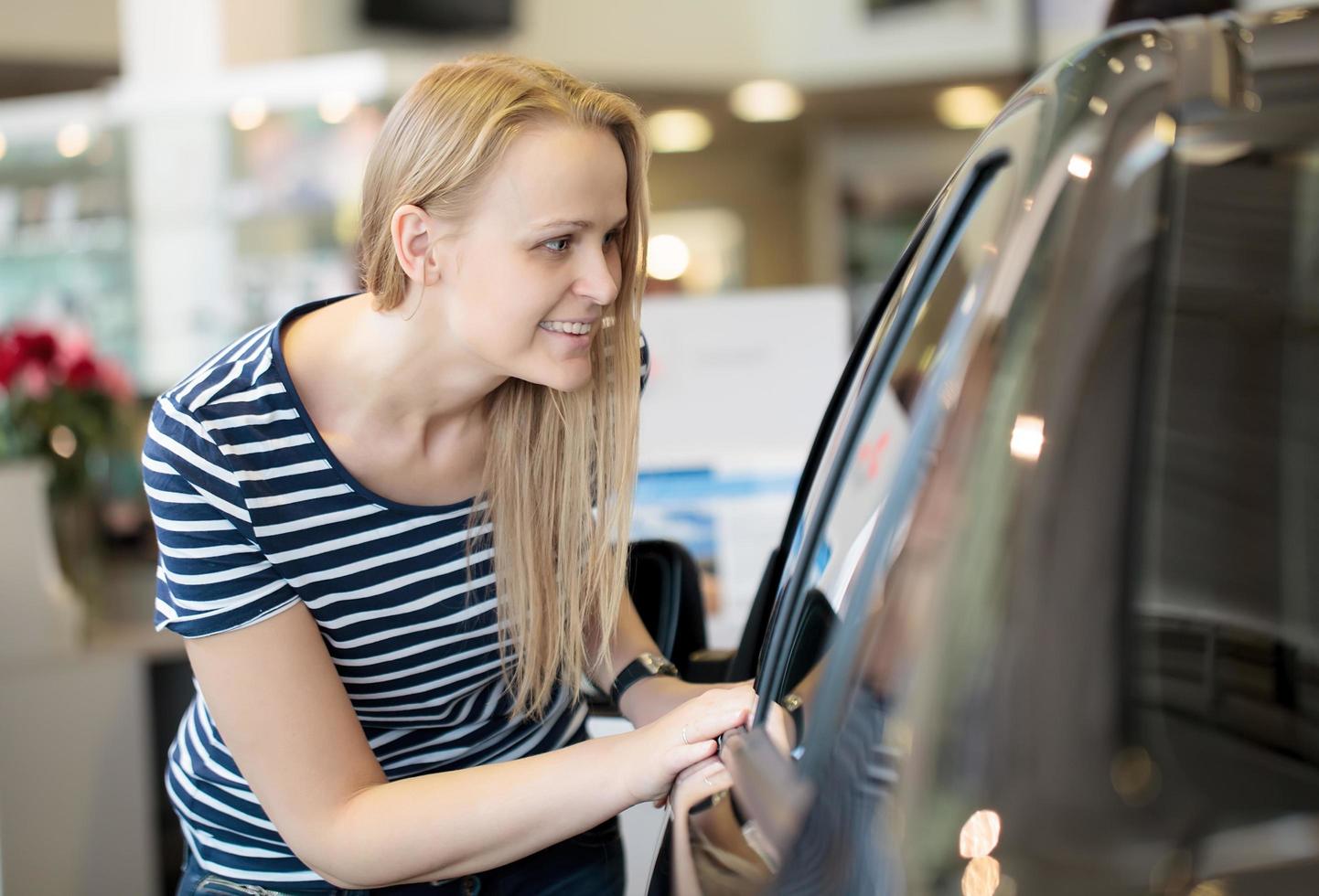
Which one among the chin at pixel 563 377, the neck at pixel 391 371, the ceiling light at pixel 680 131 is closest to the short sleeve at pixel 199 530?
the neck at pixel 391 371

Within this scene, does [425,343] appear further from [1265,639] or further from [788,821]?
[1265,639]

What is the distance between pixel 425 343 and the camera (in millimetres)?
1118

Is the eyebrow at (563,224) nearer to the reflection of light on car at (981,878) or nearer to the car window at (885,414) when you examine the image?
the car window at (885,414)

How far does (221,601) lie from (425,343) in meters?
0.27

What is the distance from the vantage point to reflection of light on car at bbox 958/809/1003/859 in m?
0.56

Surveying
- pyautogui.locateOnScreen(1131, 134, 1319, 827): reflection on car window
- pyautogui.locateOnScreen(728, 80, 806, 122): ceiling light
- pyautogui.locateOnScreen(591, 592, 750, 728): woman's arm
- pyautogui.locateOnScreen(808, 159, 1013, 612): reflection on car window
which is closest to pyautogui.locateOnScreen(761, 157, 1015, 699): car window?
pyautogui.locateOnScreen(808, 159, 1013, 612): reflection on car window

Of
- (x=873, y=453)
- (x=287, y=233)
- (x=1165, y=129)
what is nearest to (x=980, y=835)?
(x=873, y=453)

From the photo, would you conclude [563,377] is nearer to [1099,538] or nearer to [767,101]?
[1099,538]

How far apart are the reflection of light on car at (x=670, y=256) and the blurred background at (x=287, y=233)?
0.6 inches

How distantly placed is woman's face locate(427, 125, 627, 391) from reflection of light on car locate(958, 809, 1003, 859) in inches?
23.7

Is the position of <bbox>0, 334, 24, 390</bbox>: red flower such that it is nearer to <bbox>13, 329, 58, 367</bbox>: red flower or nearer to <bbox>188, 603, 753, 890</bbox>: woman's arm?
<bbox>13, 329, 58, 367</bbox>: red flower

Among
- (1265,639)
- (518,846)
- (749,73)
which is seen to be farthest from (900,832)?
(749,73)

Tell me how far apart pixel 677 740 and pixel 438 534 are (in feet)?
1.21

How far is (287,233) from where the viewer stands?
5.02m
